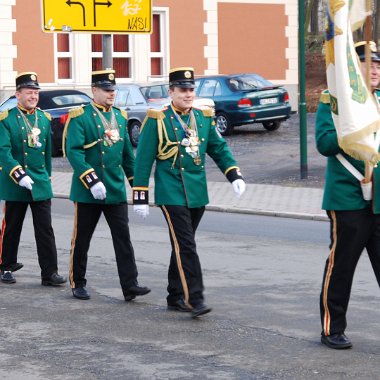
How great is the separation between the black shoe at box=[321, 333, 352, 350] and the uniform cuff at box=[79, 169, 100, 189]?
2558 mm

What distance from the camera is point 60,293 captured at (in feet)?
32.9

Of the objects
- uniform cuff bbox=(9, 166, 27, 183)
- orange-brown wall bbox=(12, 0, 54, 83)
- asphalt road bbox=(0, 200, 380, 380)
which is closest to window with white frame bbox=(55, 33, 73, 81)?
orange-brown wall bbox=(12, 0, 54, 83)

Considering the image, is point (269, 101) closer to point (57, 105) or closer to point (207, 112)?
point (57, 105)

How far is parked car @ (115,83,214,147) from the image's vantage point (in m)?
27.2

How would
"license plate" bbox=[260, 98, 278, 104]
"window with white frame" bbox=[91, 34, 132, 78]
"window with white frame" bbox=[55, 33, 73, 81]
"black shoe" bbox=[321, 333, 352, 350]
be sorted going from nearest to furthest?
"black shoe" bbox=[321, 333, 352, 350]
"license plate" bbox=[260, 98, 278, 104]
"window with white frame" bbox=[55, 33, 73, 81]
"window with white frame" bbox=[91, 34, 132, 78]

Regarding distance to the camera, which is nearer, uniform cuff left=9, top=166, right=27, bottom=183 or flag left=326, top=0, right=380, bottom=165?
flag left=326, top=0, right=380, bottom=165

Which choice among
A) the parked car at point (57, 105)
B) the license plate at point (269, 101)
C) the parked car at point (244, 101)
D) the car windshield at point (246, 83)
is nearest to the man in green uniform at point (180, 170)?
the parked car at point (57, 105)

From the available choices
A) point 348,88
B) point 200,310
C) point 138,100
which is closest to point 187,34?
point 138,100

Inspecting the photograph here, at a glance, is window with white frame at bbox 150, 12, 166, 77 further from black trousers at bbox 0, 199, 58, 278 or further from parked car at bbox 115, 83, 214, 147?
black trousers at bbox 0, 199, 58, 278

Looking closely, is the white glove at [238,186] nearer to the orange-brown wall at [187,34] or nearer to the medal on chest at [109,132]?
the medal on chest at [109,132]

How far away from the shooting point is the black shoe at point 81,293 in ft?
31.8

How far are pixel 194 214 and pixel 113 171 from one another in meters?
0.97

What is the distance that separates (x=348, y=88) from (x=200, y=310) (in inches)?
87.8

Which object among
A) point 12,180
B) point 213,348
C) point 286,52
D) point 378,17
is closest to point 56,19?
point 12,180
